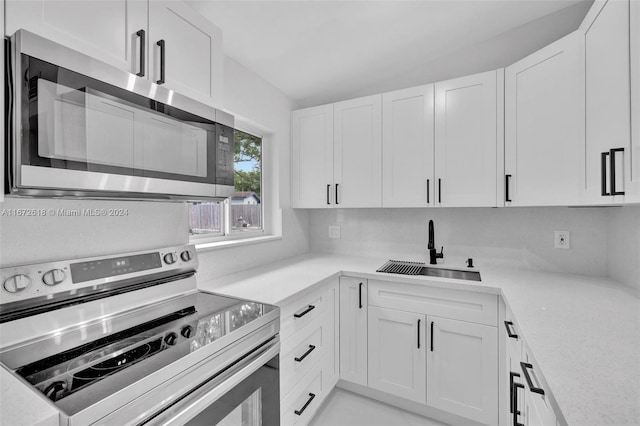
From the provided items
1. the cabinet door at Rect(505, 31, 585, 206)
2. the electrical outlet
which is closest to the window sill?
the cabinet door at Rect(505, 31, 585, 206)

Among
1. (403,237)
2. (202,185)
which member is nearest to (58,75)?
(202,185)

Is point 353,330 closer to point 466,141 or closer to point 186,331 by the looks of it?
point 186,331

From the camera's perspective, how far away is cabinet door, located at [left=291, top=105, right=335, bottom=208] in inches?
96.0

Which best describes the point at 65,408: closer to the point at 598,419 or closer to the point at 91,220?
the point at 91,220

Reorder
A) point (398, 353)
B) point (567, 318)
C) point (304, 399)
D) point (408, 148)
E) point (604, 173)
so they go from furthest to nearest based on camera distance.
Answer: point (408, 148)
point (398, 353)
point (304, 399)
point (604, 173)
point (567, 318)

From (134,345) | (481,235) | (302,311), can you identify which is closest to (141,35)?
(134,345)

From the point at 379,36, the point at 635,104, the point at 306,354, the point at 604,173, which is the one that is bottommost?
the point at 306,354

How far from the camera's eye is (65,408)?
623 mm

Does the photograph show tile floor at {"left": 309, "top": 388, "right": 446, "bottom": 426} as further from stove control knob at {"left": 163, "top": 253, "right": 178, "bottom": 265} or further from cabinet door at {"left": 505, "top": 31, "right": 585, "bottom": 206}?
cabinet door at {"left": 505, "top": 31, "right": 585, "bottom": 206}

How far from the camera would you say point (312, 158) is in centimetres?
251

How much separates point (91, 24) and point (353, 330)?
2.00 metres

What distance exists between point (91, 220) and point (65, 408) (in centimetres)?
77

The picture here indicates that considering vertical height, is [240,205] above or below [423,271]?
above

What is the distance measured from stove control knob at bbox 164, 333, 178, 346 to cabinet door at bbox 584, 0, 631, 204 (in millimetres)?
1742
